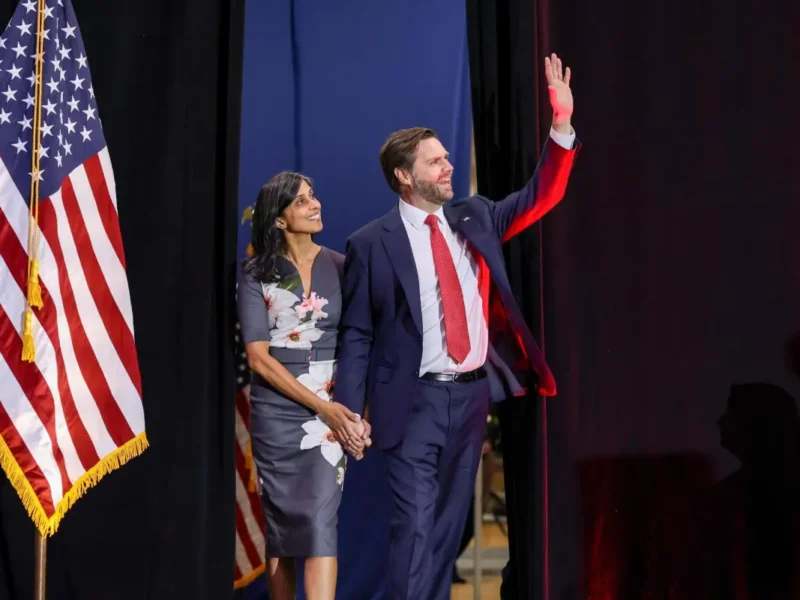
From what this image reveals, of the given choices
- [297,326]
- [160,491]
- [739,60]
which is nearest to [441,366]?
[297,326]

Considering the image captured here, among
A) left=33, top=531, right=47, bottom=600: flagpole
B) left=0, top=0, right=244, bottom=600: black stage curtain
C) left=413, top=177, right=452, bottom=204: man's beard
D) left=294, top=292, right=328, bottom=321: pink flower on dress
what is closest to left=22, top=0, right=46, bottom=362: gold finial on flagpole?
left=0, top=0, right=244, bottom=600: black stage curtain

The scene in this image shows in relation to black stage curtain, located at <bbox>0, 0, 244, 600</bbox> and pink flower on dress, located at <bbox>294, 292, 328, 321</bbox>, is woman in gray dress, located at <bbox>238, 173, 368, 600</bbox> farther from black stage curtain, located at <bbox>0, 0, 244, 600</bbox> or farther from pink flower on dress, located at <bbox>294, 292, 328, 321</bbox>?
black stage curtain, located at <bbox>0, 0, 244, 600</bbox>

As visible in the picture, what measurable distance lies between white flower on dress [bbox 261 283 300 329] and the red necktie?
0.53m

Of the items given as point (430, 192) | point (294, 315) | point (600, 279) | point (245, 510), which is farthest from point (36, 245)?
point (600, 279)

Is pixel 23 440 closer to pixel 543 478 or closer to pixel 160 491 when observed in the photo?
pixel 160 491

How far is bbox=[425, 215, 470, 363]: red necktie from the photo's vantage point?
3.52 m

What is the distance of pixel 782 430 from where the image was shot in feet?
13.0

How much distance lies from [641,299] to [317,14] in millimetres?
1831

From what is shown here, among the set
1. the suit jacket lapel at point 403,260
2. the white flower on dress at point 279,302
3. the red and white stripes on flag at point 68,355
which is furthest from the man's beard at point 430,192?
the red and white stripes on flag at point 68,355

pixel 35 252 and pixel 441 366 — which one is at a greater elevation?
pixel 35 252

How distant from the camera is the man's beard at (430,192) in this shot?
3.61 m

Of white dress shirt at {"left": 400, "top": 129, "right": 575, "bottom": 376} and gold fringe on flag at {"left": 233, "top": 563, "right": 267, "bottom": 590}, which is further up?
white dress shirt at {"left": 400, "top": 129, "right": 575, "bottom": 376}

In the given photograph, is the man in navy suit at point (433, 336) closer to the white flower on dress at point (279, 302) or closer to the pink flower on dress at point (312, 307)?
the pink flower on dress at point (312, 307)

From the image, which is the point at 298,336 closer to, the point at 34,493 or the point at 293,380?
the point at 293,380
